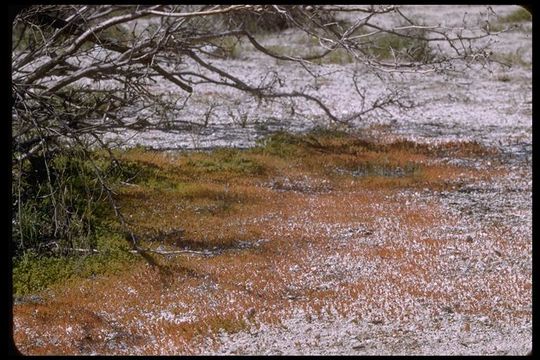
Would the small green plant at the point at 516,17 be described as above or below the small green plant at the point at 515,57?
above

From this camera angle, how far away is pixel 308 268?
10062mm

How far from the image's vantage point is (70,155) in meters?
10.7

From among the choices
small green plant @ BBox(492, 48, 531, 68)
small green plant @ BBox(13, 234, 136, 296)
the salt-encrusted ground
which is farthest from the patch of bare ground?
small green plant @ BBox(492, 48, 531, 68)

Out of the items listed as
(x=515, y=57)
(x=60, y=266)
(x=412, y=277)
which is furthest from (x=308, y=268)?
(x=515, y=57)

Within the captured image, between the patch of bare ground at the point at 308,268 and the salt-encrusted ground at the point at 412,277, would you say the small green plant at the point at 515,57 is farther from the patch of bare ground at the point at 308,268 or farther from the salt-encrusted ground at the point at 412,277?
the patch of bare ground at the point at 308,268

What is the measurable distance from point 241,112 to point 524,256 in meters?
10.7

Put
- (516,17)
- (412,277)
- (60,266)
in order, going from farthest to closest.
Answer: (516,17), (412,277), (60,266)

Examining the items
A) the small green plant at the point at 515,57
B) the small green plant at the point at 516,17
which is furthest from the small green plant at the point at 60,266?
the small green plant at the point at 516,17

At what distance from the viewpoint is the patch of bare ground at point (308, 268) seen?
26.2ft

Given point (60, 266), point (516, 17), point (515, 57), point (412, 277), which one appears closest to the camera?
point (60, 266)

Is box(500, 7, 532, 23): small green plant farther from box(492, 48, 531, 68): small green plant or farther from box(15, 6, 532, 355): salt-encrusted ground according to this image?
box(15, 6, 532, 355): salt-encrusted ground

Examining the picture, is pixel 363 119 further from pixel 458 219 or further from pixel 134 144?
pixel 458 219

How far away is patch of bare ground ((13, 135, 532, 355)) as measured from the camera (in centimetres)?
797

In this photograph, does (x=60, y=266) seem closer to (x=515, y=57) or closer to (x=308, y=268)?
(x=308, y=268)
